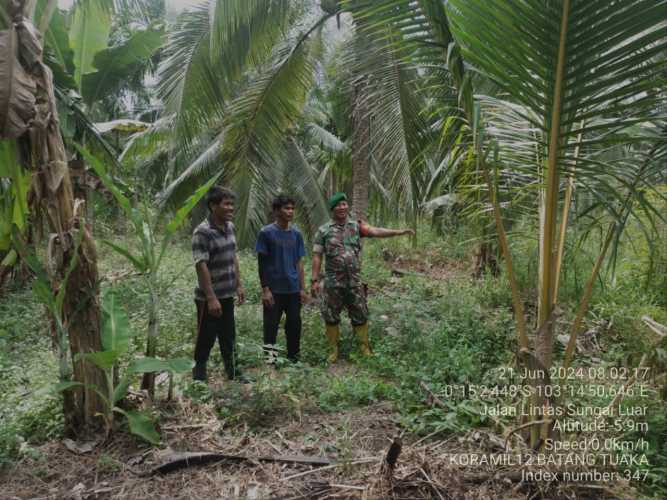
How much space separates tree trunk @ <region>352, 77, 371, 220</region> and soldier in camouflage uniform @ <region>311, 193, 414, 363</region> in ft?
Answer: 5.08

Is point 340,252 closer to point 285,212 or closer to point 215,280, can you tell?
point 285,212

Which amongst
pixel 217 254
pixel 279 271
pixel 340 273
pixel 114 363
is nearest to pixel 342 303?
pixel 340 273

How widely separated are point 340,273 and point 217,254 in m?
1.36

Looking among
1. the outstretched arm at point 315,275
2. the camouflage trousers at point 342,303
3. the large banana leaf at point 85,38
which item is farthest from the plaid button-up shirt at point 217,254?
the large banana leaf at point 85,38

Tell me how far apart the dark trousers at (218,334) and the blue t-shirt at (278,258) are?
57cm

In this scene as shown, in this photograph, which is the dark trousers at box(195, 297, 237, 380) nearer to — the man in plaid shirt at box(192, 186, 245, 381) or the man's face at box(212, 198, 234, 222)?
the man in plaid shirt at box(192, 186, 245, 381)

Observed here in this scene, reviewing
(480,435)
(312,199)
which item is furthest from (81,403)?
(312,199)

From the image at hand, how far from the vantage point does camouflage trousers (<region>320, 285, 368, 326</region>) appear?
4.89 meters

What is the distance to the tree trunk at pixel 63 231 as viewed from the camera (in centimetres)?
273

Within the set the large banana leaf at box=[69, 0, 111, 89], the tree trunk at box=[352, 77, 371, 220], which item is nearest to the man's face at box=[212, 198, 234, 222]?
the tree trunk at box=[352, 77, 371, 220]

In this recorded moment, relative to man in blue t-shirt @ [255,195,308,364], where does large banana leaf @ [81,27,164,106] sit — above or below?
above

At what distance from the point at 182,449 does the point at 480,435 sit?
72.1 inches

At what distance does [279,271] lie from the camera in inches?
182

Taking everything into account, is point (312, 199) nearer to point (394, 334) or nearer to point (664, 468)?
point (394, 334)
